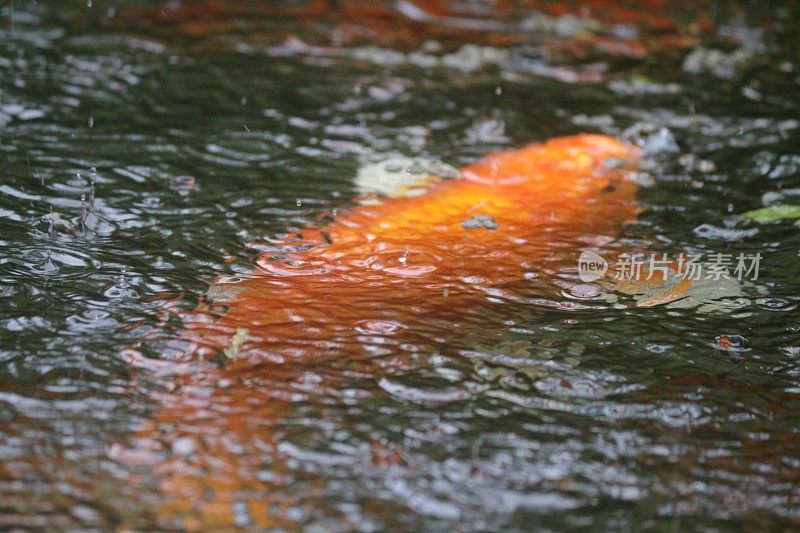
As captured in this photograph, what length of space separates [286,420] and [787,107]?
4.05m

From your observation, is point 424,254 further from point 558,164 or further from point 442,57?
point 442,57

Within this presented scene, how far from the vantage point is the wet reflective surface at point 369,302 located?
2.22m

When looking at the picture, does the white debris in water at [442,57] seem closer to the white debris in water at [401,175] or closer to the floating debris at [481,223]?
the white debris in water at [401,175]

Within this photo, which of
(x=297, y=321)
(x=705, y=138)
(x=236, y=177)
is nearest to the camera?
(x=297, y=321)

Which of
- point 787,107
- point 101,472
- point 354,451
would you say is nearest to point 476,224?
point 354,451

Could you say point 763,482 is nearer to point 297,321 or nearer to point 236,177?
point 297,321

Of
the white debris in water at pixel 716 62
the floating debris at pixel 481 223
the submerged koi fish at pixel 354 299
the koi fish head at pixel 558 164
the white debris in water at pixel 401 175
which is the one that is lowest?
the submerged koi fish at pixel 354 299

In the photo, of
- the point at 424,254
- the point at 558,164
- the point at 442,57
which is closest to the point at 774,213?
the point at 558,164

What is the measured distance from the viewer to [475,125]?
4.91 m

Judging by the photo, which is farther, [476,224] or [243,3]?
[243,3]

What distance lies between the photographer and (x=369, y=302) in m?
3.05

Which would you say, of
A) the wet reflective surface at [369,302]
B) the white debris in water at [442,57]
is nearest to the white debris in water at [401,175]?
the wet reflective surface at [369,302]

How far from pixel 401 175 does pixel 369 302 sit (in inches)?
51.3

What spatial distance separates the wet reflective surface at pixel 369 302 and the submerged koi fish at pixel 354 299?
12mm
